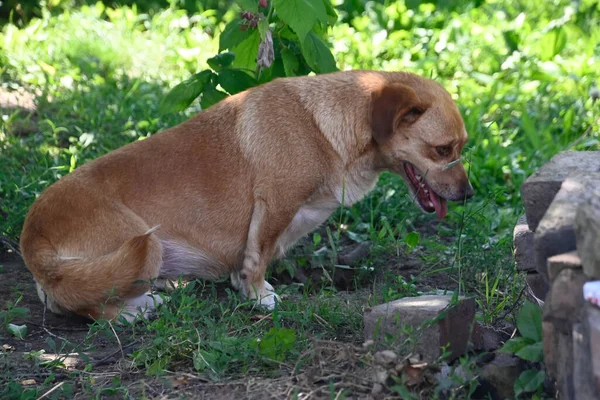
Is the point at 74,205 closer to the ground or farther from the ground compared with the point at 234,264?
farther from the ground

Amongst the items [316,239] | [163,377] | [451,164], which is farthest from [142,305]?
[451,164]

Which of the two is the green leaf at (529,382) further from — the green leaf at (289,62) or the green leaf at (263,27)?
the green leaf at (289,62)

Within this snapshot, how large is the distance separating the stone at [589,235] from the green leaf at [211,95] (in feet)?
9.09

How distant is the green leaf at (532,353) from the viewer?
284 cm

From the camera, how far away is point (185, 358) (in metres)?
3.31

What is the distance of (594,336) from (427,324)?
81cm

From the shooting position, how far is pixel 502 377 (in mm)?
2900

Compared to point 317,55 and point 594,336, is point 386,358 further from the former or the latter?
point 317,55

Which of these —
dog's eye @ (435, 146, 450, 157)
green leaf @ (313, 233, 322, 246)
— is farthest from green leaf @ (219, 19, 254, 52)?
dog's eye @ (435, 146, 450, 157)

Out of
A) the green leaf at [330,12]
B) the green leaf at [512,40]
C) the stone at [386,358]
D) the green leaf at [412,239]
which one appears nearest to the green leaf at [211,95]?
the green leaf at [330,12]

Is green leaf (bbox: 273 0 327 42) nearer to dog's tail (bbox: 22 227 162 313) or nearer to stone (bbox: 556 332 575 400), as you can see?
dog's tail (bbox: 22 227 162 313)

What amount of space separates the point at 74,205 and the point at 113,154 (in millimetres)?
373

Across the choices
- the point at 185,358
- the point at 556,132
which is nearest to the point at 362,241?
the point at 185,358

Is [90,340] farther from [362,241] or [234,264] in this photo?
[362,241]
